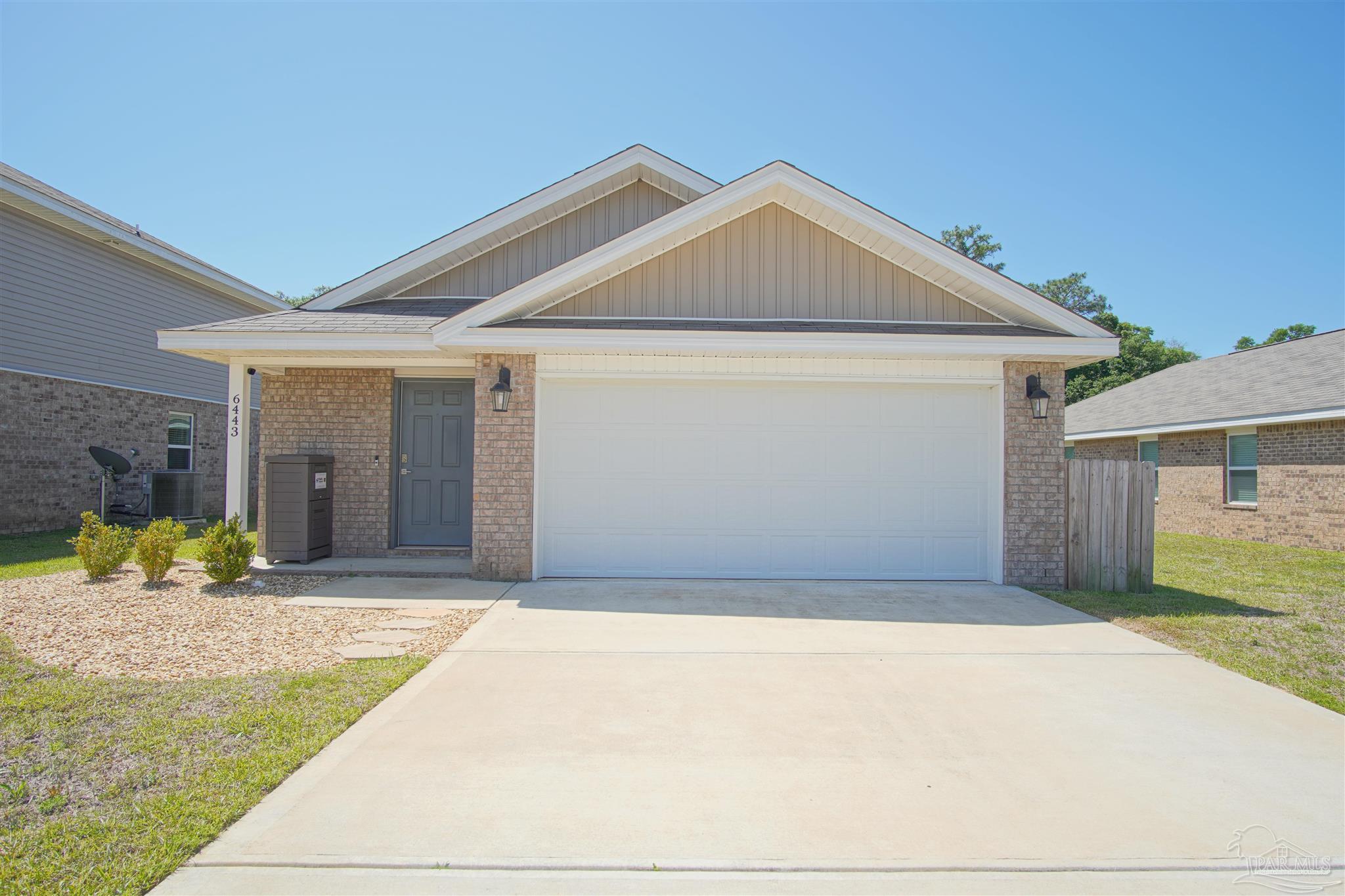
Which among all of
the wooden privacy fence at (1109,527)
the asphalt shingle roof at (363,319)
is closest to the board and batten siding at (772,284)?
the asphalt shingle roof at (363,319)

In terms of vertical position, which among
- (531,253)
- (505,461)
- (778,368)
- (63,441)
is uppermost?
(531,253)

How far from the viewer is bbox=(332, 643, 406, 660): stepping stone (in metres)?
5.46

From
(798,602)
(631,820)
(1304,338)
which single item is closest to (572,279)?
(798,602)

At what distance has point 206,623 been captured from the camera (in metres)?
6.34

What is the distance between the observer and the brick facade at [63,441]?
12.0 meters

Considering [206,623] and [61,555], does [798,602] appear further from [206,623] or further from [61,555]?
[61,555]

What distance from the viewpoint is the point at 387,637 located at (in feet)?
19.8

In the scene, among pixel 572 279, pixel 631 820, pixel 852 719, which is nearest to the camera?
pixel 631 820

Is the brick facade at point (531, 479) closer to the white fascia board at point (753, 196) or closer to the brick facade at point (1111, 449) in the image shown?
the white fascia board at point (753, 196)

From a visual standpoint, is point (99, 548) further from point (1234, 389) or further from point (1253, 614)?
point (1234, 389)

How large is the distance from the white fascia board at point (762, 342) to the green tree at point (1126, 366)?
109ft

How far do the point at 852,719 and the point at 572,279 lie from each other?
18.1 feet

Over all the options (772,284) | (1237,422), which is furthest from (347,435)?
(1237,422)

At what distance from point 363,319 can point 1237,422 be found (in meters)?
15.5
